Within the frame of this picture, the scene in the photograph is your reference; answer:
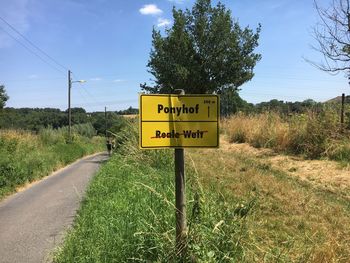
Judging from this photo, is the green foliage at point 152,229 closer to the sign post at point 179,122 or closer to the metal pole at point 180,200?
the metal pole at point 180,200

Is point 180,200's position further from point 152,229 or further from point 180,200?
point 152,229

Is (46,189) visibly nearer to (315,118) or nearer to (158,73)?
(315,118)

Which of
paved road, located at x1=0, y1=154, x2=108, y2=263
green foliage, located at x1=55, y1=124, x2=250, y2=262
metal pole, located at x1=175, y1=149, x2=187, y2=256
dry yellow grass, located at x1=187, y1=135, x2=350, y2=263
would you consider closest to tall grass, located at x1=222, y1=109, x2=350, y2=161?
dry yellow grass, located at x1=187, y1=135, x2=350, y2=263

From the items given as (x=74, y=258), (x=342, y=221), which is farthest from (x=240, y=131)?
(x=74, y=258)

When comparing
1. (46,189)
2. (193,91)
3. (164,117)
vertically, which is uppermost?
(193,91)

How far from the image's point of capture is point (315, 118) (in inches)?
548

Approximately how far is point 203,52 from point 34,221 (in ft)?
63.6

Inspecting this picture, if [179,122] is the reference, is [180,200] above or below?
below

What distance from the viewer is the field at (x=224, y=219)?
4492 millimetres

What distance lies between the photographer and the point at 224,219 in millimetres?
4812

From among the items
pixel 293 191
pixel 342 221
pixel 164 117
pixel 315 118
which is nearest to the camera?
pixel 164 117

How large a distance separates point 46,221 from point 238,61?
20.0 metres

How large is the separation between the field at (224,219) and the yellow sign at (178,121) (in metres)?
0.75

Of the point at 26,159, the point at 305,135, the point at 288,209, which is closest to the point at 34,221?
the point at 288,209
